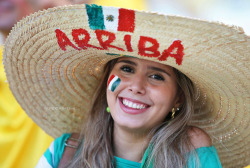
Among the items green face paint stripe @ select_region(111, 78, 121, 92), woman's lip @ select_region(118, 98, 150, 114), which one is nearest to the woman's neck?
woman's lip @ select_region(118, 98, 150, 114)

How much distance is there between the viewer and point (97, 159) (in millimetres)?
1940

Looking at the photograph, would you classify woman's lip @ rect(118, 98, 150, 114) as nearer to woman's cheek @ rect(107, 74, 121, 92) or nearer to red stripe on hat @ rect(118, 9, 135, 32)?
woman's cheek @ rect(107, 74, 121, 92)

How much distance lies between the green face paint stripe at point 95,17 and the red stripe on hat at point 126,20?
0.08 meters

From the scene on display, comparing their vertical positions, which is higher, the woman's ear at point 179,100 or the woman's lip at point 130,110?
the woman's ear at point 179,100

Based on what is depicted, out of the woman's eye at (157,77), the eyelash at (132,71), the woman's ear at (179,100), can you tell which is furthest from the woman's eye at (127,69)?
the woman's ear at (179,100)

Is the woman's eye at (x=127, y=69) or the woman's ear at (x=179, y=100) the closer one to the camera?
the woman's eye at (x=127, y=69)

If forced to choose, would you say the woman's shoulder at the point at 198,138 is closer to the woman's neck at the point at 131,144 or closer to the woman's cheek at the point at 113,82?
the woman's neck at the point at 131,144

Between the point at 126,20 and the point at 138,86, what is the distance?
516 millimetres

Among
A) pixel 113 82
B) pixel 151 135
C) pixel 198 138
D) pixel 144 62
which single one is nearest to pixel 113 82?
pixel 113 82

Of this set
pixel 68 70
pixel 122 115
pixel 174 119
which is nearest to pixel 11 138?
pixel 68 70

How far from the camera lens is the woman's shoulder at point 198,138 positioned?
182 centimetres

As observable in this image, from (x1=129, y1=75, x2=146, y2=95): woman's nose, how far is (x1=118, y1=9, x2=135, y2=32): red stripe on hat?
1.50 ft

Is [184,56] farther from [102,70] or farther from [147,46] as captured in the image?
[102,70]

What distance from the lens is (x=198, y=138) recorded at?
1.84 meters
